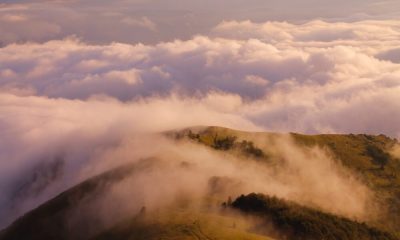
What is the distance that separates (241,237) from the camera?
198 meters

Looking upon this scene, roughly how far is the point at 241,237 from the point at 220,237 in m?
8.32

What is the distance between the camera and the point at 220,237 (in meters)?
200
